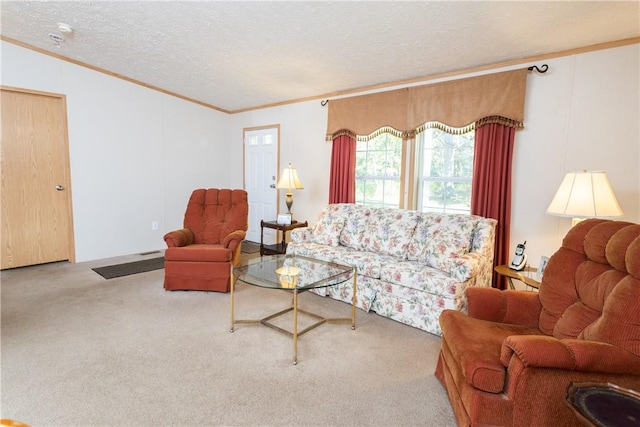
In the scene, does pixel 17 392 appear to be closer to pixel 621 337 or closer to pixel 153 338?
pixel 153 338

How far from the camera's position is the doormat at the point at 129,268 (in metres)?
4.06

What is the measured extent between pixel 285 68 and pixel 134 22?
1473 millimetres

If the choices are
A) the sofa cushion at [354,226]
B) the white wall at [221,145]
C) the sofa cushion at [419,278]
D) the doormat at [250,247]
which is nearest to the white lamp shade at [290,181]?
the white wall at [221,145]

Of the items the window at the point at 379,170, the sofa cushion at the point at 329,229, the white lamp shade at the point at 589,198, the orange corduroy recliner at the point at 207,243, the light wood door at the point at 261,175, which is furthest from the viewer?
the light wood door at the point at 261,175

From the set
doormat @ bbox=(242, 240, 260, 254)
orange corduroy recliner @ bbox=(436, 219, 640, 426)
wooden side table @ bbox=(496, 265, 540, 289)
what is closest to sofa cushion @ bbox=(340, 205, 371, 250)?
wooden side table @ bbox=(496, 265, 540, 289)

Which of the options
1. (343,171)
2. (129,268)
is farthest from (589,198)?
(129,268)

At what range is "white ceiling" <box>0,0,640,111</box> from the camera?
249 cm

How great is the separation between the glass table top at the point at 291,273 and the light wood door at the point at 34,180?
10.2ft

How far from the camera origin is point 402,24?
2.71 m

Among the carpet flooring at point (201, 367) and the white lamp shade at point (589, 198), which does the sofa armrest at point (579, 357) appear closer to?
the carpet flooring at point (201, 367)

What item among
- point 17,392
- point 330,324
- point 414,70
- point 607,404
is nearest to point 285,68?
point 414,70

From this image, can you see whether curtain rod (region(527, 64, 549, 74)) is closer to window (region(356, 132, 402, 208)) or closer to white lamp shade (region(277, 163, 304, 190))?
window (region(356, 132, 402, 208))

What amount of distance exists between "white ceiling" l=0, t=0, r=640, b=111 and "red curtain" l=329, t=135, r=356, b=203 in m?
0.69

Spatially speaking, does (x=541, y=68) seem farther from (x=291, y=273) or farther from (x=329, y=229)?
(x=291, y=273)
